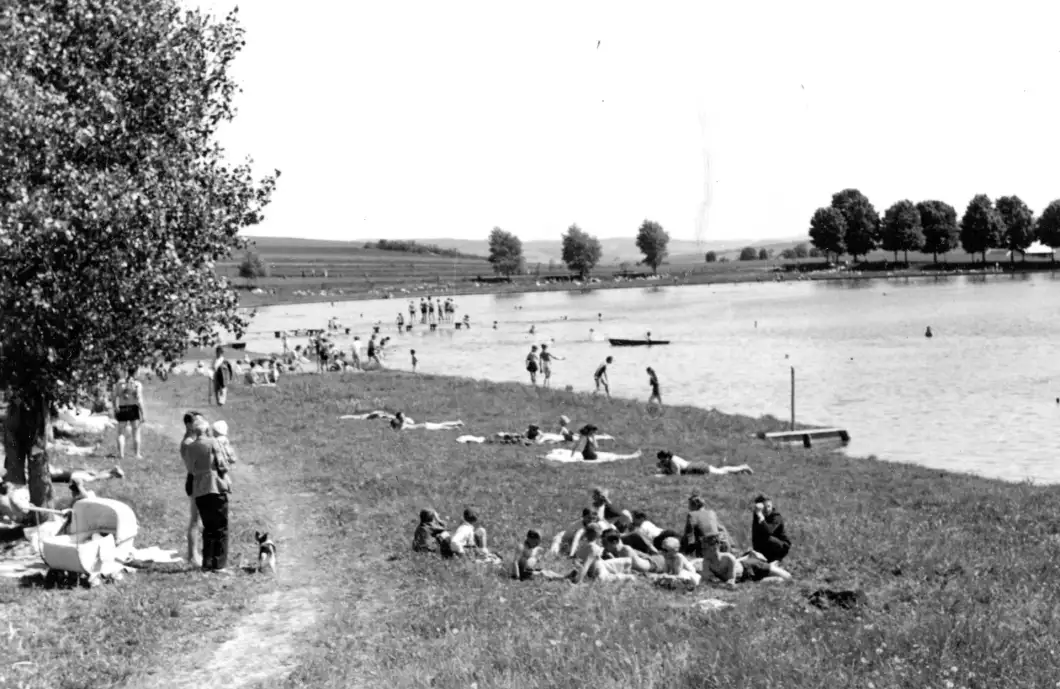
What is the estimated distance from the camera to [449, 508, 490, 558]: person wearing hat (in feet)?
61.9

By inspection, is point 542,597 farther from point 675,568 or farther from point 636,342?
point 636,342

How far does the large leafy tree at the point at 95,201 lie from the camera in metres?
17.6

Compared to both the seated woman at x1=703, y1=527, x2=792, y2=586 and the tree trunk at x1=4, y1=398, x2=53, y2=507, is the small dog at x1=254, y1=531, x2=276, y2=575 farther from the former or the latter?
the seated woman at x1=703, y1=527, x2=792, y2=586

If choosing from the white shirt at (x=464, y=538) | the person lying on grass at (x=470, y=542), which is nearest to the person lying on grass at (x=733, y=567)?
the person lying on grass at (x=470, y=542)

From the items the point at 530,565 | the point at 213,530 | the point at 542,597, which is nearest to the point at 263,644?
the point at 213,530

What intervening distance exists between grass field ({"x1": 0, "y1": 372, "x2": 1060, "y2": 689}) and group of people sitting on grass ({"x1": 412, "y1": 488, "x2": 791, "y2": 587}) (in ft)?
1.50

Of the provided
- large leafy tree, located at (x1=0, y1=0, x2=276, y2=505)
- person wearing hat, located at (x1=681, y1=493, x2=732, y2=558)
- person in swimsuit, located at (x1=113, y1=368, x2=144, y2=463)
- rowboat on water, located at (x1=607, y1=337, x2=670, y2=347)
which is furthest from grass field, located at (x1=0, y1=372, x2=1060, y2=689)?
rowboat on water, located at (x1=607, y1=337, x2=670, y2=347)

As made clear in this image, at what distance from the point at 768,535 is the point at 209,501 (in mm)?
9651

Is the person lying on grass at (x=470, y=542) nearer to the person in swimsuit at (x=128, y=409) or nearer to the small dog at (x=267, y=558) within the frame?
the small dog at (x=267, y=558)

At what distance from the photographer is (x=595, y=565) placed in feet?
58.9

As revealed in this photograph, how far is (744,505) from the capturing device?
25.1m

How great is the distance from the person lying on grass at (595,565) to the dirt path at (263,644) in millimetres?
4332

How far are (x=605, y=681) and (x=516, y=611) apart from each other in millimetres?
3662

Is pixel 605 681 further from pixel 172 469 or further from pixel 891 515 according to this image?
pixel 172 469
